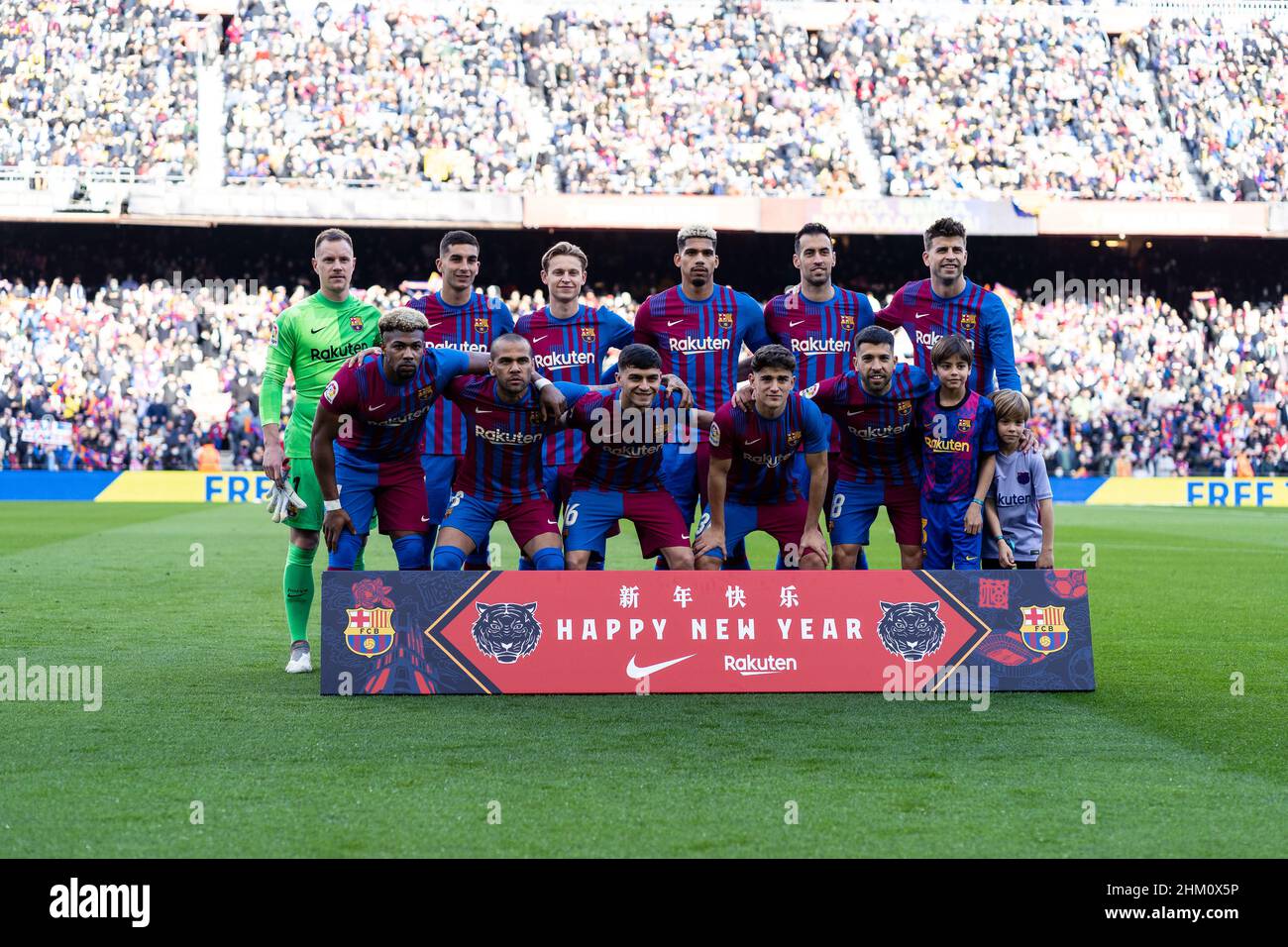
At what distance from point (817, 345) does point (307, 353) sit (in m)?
2.86

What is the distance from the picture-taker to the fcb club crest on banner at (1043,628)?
7.25 meters

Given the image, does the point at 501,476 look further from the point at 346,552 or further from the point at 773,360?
the point at 773,360

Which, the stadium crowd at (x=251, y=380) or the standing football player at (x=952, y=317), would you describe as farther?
the stadium crowd at (x=251, y=380)

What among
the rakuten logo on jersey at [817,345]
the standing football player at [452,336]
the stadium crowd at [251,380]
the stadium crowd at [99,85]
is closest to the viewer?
the standing football player at [452,336]

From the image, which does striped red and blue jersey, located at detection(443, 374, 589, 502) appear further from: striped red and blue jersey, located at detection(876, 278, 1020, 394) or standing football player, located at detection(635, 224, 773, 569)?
striped red and blue jersey, located at detection(876, 278, 1020, 394)

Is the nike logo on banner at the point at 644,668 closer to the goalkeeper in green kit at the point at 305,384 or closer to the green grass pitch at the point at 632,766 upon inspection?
the green grass pitch at the point at 632,766

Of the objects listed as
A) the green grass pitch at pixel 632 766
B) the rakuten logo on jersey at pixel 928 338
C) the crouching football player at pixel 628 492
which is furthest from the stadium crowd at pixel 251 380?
the rakuten logo on jersey at pixel 928 338

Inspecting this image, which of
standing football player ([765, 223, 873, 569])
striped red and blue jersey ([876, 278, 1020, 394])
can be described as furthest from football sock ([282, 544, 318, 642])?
striped red and blue jersey ([876, 278, 1020, 394])

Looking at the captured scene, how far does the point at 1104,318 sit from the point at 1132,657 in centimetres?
2466

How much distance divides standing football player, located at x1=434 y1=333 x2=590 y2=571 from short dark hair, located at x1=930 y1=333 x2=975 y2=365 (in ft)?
6.21

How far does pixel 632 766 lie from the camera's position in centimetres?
557

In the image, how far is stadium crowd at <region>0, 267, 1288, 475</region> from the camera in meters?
27.2

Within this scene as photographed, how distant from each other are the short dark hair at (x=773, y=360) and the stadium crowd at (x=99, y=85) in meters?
25.1
